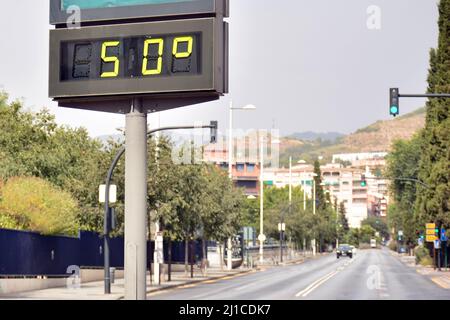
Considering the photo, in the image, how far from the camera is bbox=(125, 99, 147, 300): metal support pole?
15.3m

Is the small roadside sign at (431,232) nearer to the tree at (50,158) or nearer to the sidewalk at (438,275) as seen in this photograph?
the sidewalk at (438,275)

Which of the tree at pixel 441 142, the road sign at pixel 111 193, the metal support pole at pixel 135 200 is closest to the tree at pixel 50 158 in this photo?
the road sign at pixel 111 193

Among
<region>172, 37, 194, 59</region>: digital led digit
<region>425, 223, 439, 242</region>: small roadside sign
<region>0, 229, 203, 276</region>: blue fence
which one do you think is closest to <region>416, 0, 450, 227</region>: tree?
<region>425, 223, 439, 242</region>: small roadside sign

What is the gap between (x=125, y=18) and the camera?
14641mm

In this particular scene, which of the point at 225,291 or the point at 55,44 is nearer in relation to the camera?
the point at 55,44

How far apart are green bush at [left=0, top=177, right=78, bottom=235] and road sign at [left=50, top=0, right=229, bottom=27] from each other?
28.9 meters

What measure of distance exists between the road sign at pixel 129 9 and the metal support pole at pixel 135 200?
1472 millimetres

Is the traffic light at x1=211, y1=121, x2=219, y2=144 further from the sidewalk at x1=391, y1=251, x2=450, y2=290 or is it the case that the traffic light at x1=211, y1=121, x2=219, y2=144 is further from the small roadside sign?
the small roadside sign

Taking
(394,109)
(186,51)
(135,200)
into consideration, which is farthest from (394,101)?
(186,51)

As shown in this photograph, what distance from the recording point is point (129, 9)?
14.6 meters
